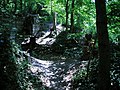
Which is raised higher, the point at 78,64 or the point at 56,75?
the point at 78,64

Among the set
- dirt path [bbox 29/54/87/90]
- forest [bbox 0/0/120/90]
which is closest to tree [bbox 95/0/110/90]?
forest [bbox 0/0/120/90]

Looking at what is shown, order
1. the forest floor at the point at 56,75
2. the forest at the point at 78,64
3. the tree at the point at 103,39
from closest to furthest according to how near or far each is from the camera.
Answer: the tree at the point at 103,39, the forest at the point at 78,64, the forest floor at the point at 56,75

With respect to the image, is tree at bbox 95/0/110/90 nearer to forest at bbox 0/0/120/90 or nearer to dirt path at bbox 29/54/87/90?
forest at bbox 0/0/120/90

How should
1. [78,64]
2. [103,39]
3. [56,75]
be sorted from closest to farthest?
[103,39]
[56,75]
[78,64]

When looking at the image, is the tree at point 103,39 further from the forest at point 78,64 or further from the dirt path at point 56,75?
the dirt path at point 56,75

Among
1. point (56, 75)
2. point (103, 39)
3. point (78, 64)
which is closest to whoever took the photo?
point (103, 39)

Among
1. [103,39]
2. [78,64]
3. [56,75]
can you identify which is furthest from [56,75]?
[103,39]

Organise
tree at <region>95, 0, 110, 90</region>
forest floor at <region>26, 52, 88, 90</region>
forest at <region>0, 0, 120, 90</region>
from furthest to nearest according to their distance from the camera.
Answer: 1. forest floor at <region>26, 52, 88, 90</region>
2. forest at <region>0, 0, 120, 90</region>
3. tree at <region>95, 0, 110, 90</region>

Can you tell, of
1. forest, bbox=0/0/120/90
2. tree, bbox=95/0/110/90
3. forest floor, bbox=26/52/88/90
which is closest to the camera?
tree, bbox=95/0/110/90

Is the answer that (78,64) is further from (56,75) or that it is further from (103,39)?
(103,39)

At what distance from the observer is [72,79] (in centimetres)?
1160

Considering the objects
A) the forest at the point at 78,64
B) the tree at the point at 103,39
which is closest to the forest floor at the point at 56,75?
the forest at the point at 78,64

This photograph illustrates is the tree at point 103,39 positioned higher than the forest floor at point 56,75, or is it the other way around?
the tree at point 103,39

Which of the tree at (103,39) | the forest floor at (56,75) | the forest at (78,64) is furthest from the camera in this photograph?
the forest floor at (56,75)
